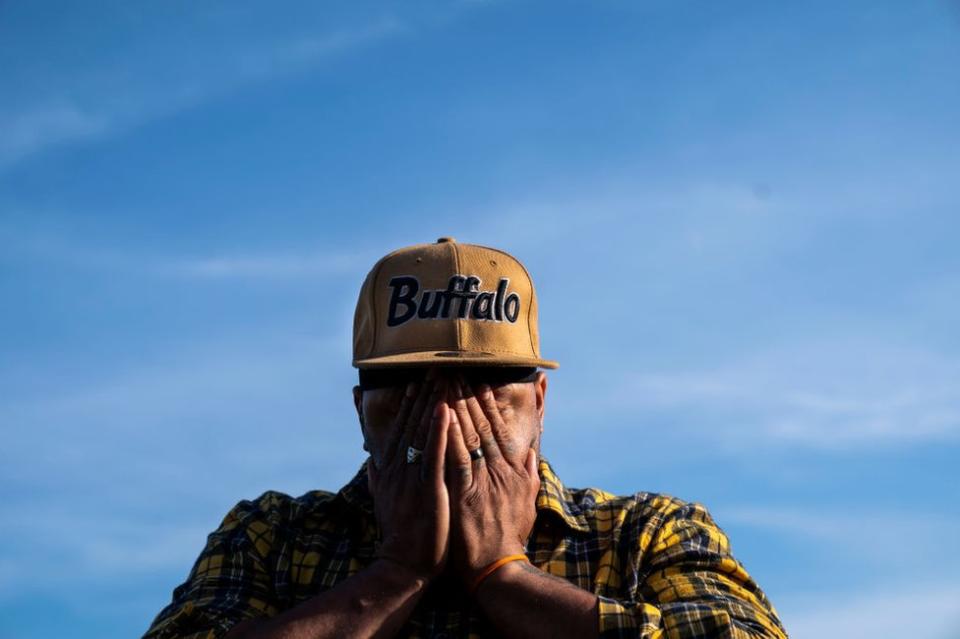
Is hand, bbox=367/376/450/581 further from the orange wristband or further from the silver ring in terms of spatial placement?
the orange wristband

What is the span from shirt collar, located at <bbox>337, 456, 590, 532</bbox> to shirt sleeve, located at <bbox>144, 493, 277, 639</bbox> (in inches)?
14.9

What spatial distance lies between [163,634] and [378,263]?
185 cm

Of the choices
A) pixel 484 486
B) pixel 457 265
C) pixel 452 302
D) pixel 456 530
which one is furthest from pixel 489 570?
pixel 457 265

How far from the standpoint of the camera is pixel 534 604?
4.55 metres

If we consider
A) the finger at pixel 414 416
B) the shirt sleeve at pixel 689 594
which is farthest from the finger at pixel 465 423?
the shirt sleeve at pixel 689 594

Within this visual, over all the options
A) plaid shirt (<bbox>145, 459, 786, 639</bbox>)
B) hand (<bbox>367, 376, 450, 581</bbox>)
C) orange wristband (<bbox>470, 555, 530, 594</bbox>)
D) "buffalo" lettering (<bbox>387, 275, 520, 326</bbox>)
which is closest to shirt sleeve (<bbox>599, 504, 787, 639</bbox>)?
plaid shirt (<bbox>145, 459, 786, 639</bbox>)

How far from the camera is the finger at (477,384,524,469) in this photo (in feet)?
16.8

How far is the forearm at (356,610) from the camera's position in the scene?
4512 millimetres

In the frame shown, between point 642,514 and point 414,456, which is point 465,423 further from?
point 642,514

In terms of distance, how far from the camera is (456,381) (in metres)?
5.17

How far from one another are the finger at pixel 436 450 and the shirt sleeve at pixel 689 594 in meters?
0.81

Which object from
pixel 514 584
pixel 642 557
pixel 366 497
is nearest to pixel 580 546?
pixel 642 557

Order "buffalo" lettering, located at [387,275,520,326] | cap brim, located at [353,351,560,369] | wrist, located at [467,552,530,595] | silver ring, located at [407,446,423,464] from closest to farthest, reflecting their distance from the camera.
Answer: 1. wrist, located at [467,552,530,595]
2. silver ring, located at [407,446,423,464]
3. cap brim, located at [353,351,560,369]
4. "buffalo" lettering, located at [387,275,520,326]

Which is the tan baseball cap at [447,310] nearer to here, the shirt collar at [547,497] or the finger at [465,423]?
the finger at [465,423]
